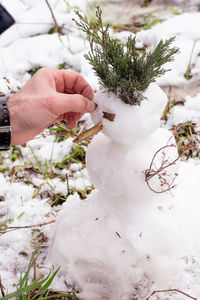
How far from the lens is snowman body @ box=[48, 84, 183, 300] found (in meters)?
1.37

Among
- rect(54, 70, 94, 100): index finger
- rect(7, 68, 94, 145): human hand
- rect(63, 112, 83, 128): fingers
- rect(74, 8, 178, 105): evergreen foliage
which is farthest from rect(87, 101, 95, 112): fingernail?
rect(63, 112, 83, 128): fingers

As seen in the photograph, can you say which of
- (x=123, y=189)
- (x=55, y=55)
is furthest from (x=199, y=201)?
(x=55, y=55)

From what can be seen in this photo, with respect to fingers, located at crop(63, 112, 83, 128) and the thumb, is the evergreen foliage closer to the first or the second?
the thumb

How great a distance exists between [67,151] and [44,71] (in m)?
0.95

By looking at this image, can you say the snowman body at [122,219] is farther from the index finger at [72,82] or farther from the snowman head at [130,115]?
the index finger at [72,82]

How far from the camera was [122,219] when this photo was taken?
5.12 feet

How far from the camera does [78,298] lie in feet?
5.07

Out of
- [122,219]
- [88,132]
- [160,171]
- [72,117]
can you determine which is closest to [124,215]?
[122,219]

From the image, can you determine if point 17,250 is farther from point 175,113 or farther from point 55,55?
point 55,55

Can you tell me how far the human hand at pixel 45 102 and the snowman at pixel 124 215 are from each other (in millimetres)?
109

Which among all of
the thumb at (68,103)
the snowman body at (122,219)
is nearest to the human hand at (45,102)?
the thumb at (68,103)

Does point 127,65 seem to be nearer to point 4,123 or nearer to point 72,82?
point 72,82

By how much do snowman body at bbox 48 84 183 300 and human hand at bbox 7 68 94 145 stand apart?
0.11 metres

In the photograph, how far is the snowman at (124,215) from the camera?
1367 mm
